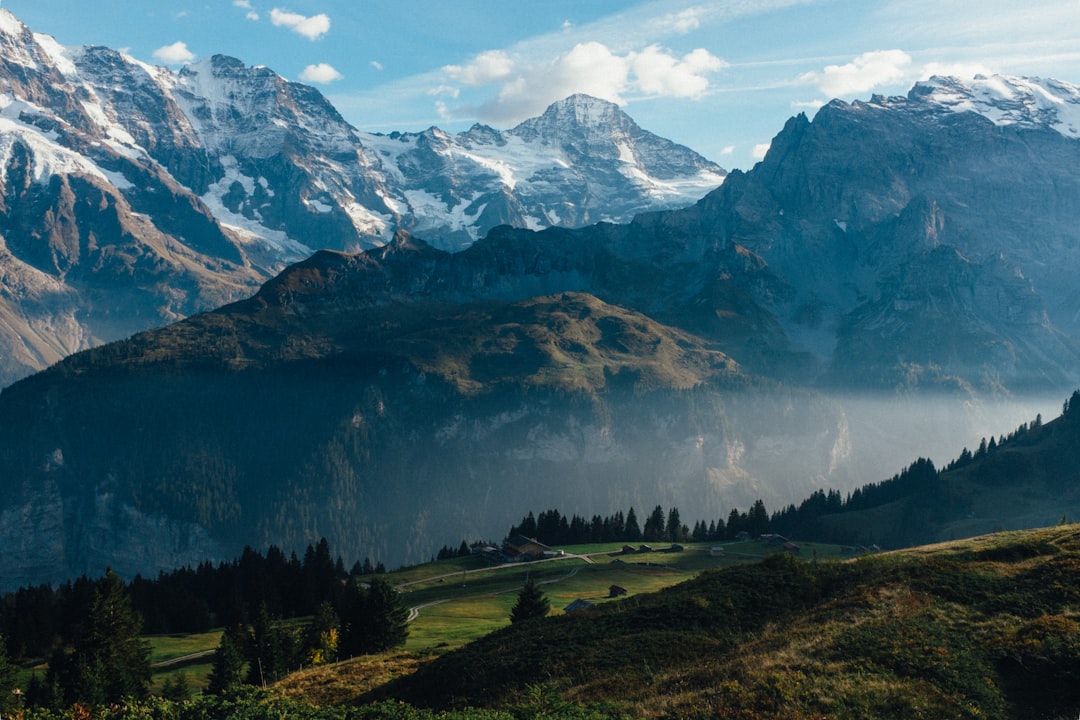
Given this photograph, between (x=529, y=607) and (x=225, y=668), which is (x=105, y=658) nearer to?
(x=225, y=668)

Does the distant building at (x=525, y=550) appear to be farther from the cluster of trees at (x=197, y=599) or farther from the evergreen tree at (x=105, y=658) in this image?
the evergreen tree at (x=105, y=658)

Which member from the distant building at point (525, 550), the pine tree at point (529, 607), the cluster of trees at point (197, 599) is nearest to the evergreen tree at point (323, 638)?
the cluster of trees at point (197, 599)

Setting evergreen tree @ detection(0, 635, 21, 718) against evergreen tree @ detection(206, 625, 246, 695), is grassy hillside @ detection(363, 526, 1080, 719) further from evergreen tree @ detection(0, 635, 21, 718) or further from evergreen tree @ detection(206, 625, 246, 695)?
evergreen tree @ detection(0, 635, 21, 718)

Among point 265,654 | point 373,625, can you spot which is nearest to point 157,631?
point 265,654

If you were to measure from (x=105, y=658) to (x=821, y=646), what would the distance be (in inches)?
2408

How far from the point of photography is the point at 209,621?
432ft

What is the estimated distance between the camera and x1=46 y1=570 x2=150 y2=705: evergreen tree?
7056 cm

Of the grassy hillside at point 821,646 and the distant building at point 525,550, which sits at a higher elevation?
the grassy hillside at point 821,646

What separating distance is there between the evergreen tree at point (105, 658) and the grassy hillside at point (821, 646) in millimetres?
29167

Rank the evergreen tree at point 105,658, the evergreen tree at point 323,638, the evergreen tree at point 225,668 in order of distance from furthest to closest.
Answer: the evergreen tree at point 323,638, the evergreen tree at point 225,668, the evergreen tree at point 105,658

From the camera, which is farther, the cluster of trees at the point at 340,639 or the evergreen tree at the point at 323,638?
the evergreen tree at the point at 323,638

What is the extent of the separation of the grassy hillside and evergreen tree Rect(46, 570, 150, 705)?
2917cm

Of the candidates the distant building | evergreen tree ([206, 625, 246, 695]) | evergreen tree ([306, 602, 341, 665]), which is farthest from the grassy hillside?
the distant building

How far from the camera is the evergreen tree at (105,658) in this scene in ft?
232
